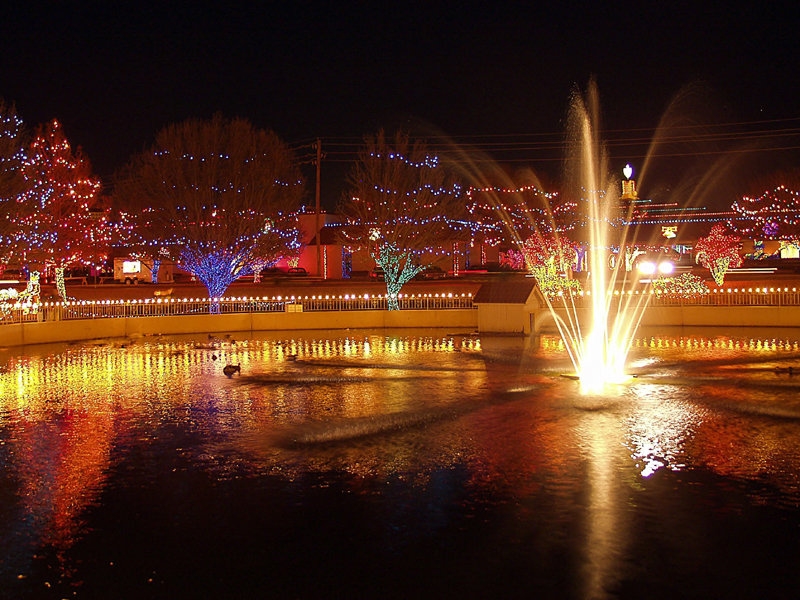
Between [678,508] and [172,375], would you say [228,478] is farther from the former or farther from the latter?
[172,375]

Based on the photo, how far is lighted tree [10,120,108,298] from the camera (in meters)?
38.1

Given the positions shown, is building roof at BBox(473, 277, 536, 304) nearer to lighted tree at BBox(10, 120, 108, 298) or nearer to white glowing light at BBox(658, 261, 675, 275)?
lighted tree at BBox(10, 120, 108, 298)

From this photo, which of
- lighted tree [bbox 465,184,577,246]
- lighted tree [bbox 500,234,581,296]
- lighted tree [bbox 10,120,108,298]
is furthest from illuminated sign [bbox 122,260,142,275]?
lighted tree [bbox 500,234,581,296]

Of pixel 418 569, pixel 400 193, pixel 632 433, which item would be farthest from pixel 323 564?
pixel 400 193

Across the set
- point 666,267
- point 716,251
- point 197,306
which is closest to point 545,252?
point 716,251

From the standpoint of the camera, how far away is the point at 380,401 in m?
14.2

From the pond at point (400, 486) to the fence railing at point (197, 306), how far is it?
9.22 meters

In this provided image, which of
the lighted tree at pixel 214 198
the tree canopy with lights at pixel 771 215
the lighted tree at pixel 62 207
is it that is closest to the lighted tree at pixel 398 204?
the lighted tree at pixel 214 198

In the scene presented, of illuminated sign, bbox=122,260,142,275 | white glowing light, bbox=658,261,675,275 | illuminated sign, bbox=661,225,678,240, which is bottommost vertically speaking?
white glowing light, bbox=658,261,675,275

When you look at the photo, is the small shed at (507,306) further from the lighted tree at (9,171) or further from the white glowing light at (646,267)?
the white glowing light at (646,267)

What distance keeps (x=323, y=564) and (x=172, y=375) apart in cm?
1167

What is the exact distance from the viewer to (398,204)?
4059cm

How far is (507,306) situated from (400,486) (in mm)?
17707

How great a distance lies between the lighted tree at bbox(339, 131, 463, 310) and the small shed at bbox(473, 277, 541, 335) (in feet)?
40.1
